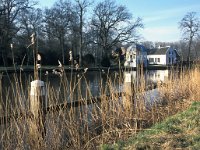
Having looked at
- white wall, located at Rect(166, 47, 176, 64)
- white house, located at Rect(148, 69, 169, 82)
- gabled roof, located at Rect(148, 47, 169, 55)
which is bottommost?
white house, located at Rect(148, 69, 169, 82)

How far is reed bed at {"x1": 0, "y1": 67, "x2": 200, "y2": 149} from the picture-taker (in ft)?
14.6

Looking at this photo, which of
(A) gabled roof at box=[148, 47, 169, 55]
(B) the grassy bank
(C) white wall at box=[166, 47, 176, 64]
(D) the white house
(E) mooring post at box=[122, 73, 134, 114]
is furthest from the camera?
(A) gabled roof at box=[148, 47, 169, 55]

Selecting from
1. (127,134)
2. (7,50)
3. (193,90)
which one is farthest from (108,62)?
(127,134)

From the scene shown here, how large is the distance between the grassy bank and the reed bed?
1.67 feet

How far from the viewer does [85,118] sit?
5.11 metres

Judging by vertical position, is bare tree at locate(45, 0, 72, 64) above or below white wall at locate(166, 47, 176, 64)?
above

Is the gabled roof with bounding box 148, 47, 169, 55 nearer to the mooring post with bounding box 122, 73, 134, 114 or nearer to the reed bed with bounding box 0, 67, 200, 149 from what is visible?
the reed bed with bounding box 0, 67, 200, 149

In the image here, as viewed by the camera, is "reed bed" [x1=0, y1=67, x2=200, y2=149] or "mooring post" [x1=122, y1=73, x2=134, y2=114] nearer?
"reed bed" [x1=0, y1=67, x2=200, y2=149]

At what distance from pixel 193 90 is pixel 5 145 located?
16.7ft

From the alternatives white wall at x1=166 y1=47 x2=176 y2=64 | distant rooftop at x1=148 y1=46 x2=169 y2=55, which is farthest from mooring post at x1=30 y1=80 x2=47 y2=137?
distant rooftop at x1=148 y1=46 x2=169 y2=55

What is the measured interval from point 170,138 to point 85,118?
4.62 ft

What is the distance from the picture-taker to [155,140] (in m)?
4.04

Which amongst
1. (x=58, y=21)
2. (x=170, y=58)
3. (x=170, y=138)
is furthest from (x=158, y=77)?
(x=58, y=21)

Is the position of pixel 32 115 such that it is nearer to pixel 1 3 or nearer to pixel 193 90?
pixel 193 90
